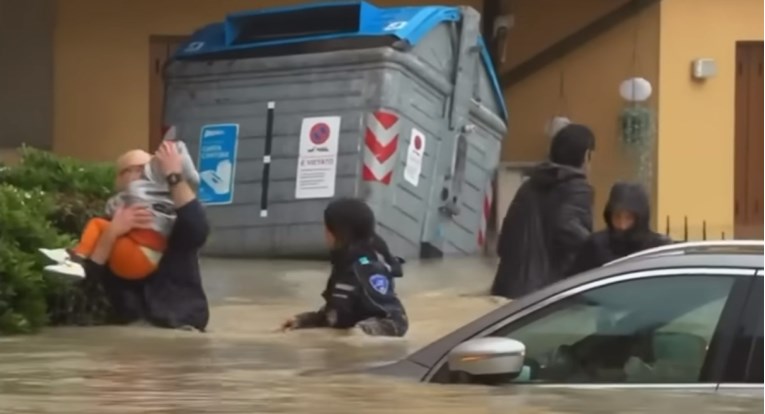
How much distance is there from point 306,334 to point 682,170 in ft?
28.8

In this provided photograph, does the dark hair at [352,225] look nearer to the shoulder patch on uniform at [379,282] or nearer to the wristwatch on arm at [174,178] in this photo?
the shoulder patch on uniform at [379,282]

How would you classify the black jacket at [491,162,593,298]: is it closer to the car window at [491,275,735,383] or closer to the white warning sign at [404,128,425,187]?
the car window at [491,275,735,383]

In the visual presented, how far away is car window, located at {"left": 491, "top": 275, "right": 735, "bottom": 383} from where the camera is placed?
543 cm

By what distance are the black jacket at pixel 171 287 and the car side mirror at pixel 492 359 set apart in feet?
10.3

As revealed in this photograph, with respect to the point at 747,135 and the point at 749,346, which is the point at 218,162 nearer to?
the point at 747,135

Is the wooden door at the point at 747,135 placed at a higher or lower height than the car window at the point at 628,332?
higher

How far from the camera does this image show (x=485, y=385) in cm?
557

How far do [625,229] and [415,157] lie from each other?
5414mm

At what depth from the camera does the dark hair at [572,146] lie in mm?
9164

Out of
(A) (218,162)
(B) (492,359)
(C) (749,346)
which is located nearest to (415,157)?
(A) (218,162)

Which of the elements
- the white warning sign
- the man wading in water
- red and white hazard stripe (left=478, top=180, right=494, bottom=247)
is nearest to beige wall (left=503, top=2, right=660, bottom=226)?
red and white hazard stripe (left=478, top=180, right=494, bottom=247)

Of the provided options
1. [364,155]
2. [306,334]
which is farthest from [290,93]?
[306,334]

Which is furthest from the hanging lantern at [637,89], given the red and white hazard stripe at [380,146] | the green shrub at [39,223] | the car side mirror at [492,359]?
the car side mirror at [492,359]

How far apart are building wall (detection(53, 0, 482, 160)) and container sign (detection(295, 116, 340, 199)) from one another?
307cm
